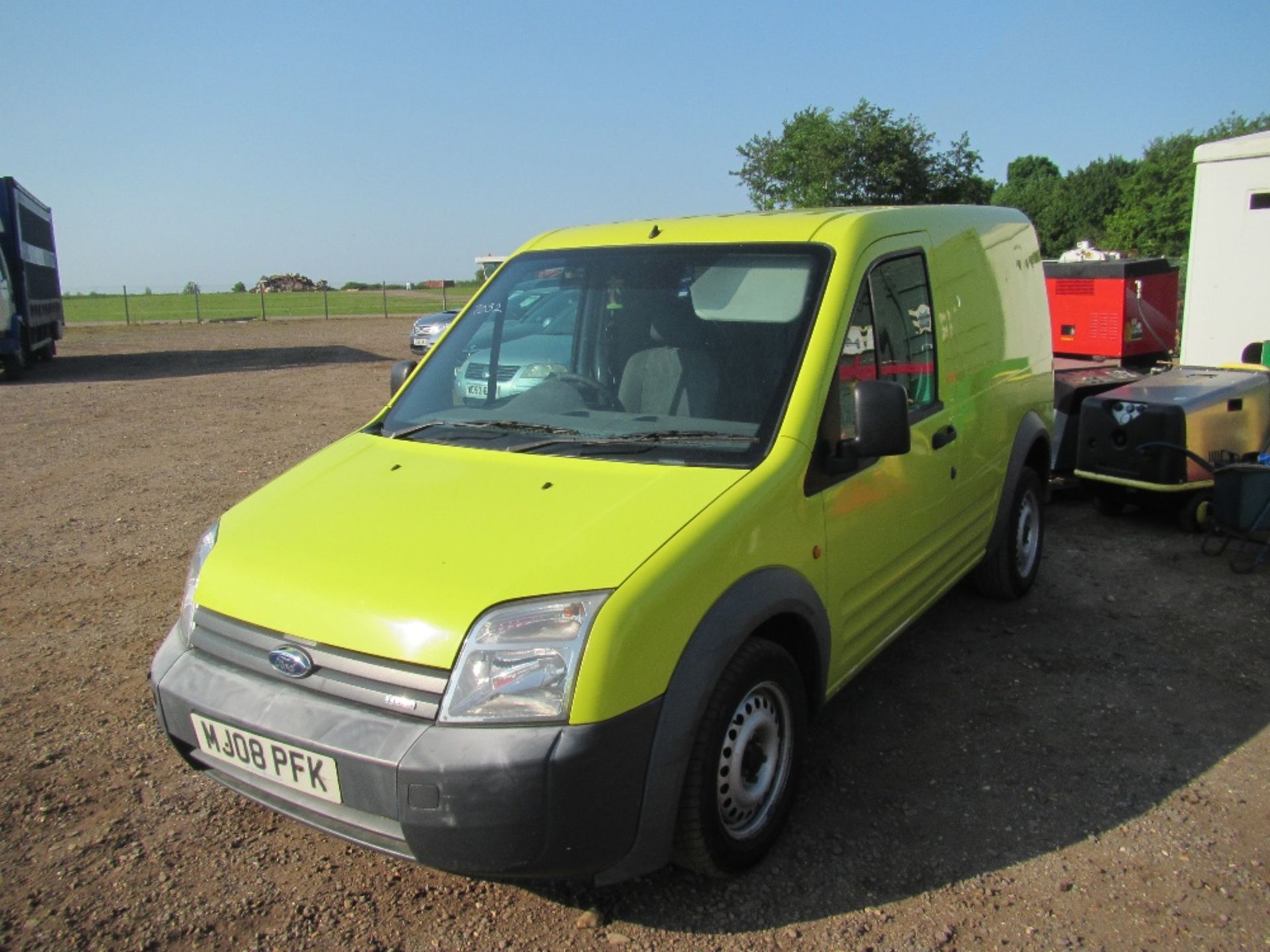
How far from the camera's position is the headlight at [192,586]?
2988 millimetres

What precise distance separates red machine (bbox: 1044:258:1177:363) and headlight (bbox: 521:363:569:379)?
261 inches

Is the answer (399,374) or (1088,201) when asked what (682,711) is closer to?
(399,374)

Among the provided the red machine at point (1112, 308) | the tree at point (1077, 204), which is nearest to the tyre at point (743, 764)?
the red machine at point (1112, 308)

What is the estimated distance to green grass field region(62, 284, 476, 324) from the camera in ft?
127

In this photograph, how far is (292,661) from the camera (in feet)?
8.61

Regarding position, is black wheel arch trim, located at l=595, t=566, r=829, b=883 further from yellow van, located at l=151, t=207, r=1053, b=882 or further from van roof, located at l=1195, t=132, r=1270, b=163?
van roof, located at l=1195, t=132, r=1270, b=163

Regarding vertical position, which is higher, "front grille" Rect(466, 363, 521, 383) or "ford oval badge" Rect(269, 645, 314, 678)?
"front grille" Rect(466, 363, 521, 383)

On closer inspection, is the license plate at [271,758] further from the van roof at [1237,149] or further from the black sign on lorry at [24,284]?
the black sign on lorry at [24,284]

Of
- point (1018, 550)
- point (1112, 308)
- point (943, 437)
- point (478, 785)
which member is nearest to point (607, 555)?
point (478, 785)

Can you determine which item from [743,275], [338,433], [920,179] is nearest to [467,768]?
[743,275]

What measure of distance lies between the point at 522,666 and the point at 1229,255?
875 cm

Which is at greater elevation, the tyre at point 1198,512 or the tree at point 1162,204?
the tree at point 1162,204

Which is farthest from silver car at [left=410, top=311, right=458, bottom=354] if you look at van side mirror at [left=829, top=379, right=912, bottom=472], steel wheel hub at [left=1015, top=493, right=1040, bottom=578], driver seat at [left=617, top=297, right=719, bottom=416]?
van side mirror at [left=829, top=379, right=912, bottom=472]

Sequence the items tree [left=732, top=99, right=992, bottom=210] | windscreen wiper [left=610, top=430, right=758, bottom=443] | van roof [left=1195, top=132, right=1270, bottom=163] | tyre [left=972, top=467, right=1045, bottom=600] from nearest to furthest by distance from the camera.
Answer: windscreen wiper [left=610, top=430, right=758, bottom=443] → tyre [left=972, top=467, right=1045, bottom=600] → van roof [left=1195, top=132, right=1270, bottom=163] → tree [left=732, top=99, right=992, bottom=210]
